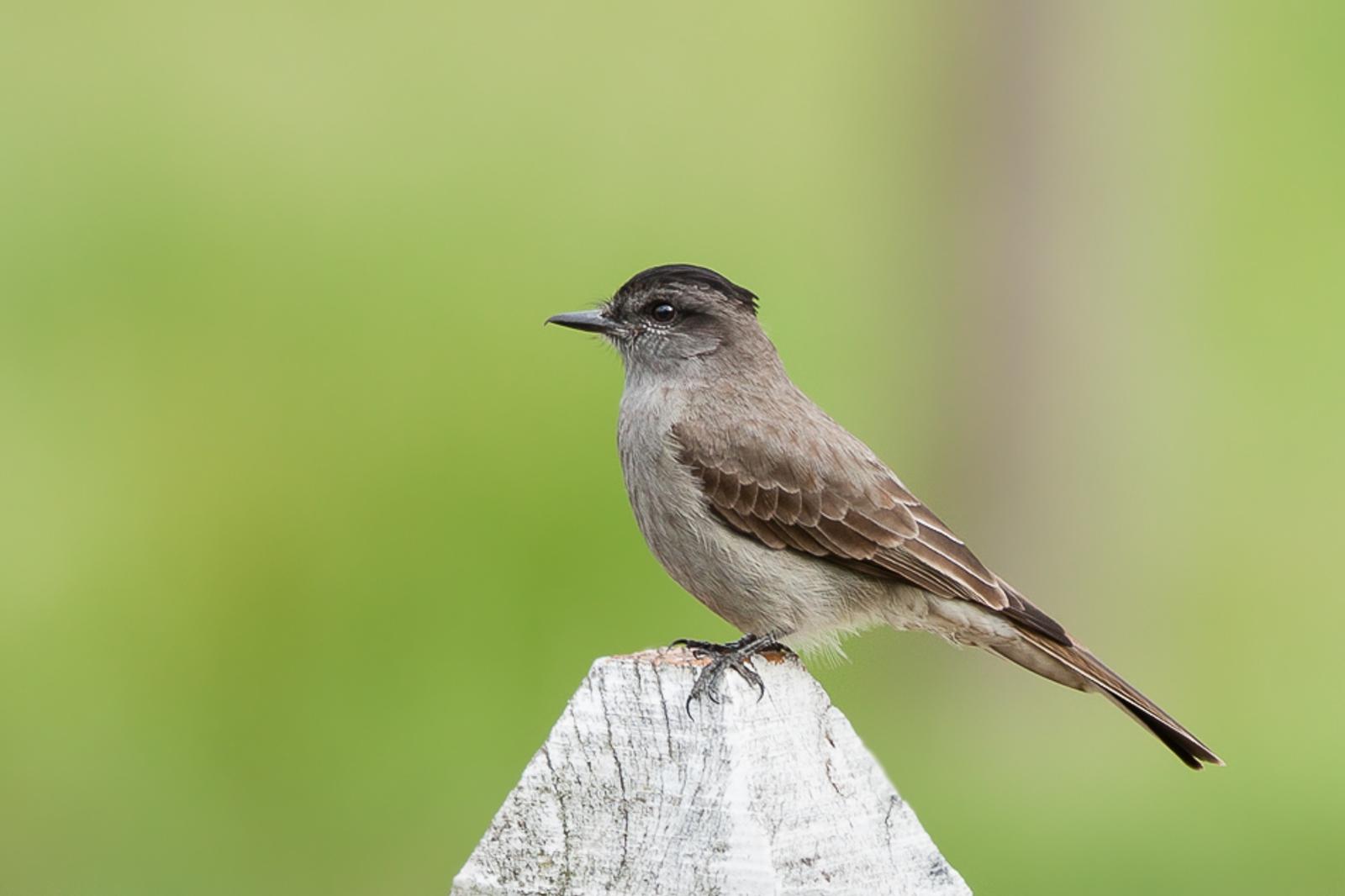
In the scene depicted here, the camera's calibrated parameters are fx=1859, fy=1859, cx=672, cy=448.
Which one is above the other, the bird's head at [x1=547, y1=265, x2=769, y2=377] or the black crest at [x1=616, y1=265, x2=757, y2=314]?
the black crest at [x1=616, y1=265, x2=757, y2=314]

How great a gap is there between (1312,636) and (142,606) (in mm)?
5812

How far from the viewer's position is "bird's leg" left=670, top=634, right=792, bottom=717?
3.27m

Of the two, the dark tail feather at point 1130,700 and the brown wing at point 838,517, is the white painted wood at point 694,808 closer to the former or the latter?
the dark tail feather at point 1130,700

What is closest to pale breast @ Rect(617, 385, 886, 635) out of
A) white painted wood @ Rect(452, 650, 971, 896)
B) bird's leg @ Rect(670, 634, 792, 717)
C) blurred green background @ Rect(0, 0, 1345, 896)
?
bird's leg @ Rect(670, 634, 792, 717)

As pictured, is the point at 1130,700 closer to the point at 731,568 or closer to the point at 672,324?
the point at 731,568

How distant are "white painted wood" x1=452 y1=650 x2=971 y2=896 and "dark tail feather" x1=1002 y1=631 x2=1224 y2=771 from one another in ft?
4.02

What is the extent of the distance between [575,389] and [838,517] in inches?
186

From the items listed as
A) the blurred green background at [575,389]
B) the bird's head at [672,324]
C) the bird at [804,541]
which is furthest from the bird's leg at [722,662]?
the blurred green background at [575,389]

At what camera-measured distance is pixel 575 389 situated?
973cm

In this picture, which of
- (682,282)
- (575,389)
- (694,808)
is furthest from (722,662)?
(575,389)

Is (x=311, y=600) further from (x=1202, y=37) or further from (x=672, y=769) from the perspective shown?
(x=1202, y=37)

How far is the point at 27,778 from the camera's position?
7.78 meters

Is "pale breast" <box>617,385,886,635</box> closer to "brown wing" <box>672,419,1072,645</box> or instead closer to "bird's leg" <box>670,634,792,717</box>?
"brown wing" <box>672,419,1072,645</box>

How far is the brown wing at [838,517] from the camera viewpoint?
5.09 m
